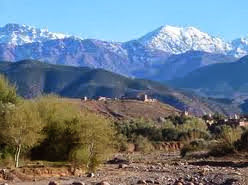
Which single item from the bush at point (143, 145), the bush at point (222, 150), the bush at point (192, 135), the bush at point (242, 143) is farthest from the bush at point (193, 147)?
the bush at point (192, 135)

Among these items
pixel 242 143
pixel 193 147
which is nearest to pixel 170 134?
pixel 193 147

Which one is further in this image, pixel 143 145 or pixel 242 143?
pixel 143 145

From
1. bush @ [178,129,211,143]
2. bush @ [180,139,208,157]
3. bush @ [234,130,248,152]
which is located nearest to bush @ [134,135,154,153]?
bush @ [178,129,211,143]

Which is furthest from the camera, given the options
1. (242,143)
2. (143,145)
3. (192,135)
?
(192,135)

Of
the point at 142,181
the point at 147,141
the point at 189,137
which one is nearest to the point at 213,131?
the point at 189,137

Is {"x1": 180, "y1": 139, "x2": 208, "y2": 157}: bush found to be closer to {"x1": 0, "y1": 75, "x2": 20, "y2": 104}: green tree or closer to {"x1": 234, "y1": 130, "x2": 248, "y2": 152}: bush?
{"x1": 234, "y1": 130, "x2": 248, "y2": 152}: bush

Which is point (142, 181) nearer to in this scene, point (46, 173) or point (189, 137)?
point (46, 173)

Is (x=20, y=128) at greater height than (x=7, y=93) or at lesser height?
lesser

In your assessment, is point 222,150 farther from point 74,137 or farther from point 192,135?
point 192,135

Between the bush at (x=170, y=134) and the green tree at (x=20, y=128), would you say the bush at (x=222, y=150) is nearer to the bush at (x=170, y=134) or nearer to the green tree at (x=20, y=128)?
the green tree at (x=20, y=128)

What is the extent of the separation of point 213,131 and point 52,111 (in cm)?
6430

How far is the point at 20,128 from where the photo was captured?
1670 inches

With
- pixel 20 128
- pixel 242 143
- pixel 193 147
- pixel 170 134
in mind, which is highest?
pixel 170 134

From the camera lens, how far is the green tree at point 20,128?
139 feet
